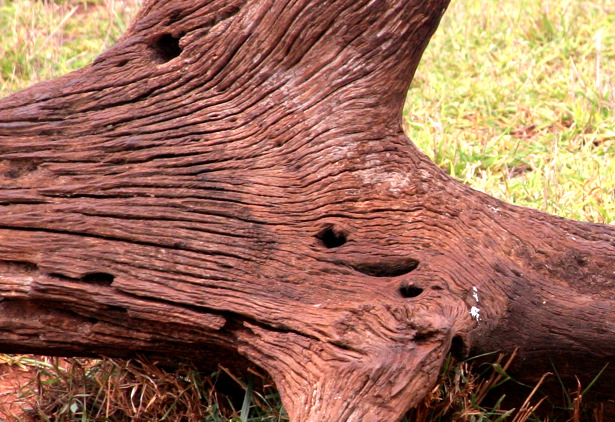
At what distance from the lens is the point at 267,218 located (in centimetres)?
249

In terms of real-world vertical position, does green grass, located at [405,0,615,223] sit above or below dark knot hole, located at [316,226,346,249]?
below

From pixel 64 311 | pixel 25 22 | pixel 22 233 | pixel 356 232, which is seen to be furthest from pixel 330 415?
pixel 25 22

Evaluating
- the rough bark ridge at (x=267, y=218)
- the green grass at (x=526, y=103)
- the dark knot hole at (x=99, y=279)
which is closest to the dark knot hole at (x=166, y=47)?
the rough bark ridge at (x=267, y=218)

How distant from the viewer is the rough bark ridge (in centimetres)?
234

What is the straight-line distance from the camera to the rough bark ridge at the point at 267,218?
92.3 inches

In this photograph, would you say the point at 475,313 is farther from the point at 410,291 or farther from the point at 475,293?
the point at 410,291

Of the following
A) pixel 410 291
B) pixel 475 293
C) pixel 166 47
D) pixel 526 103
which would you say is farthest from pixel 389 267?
pixel 526 103

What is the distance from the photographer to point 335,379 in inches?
82.8

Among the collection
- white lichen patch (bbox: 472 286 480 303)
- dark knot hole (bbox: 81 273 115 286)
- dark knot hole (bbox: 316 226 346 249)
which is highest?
dark knot hole (bbox: 81 273 115 286)

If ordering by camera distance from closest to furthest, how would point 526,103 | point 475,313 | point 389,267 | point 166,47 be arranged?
point 475,313
point 389,267
point 166,47
point 526,103

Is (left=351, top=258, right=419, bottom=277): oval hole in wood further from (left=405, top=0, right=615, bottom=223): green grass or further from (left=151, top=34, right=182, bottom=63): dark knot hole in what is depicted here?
(left=405, top=0, right=615, bottom=223): green grass

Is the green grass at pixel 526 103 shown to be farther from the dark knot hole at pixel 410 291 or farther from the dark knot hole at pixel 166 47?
the dark knot hole at pixel 166 47

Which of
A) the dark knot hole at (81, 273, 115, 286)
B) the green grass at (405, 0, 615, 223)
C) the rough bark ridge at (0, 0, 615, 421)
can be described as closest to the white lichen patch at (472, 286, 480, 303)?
the rough bark ridge at (0, 0, 615, 421)

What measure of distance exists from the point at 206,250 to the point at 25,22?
4066 mm
